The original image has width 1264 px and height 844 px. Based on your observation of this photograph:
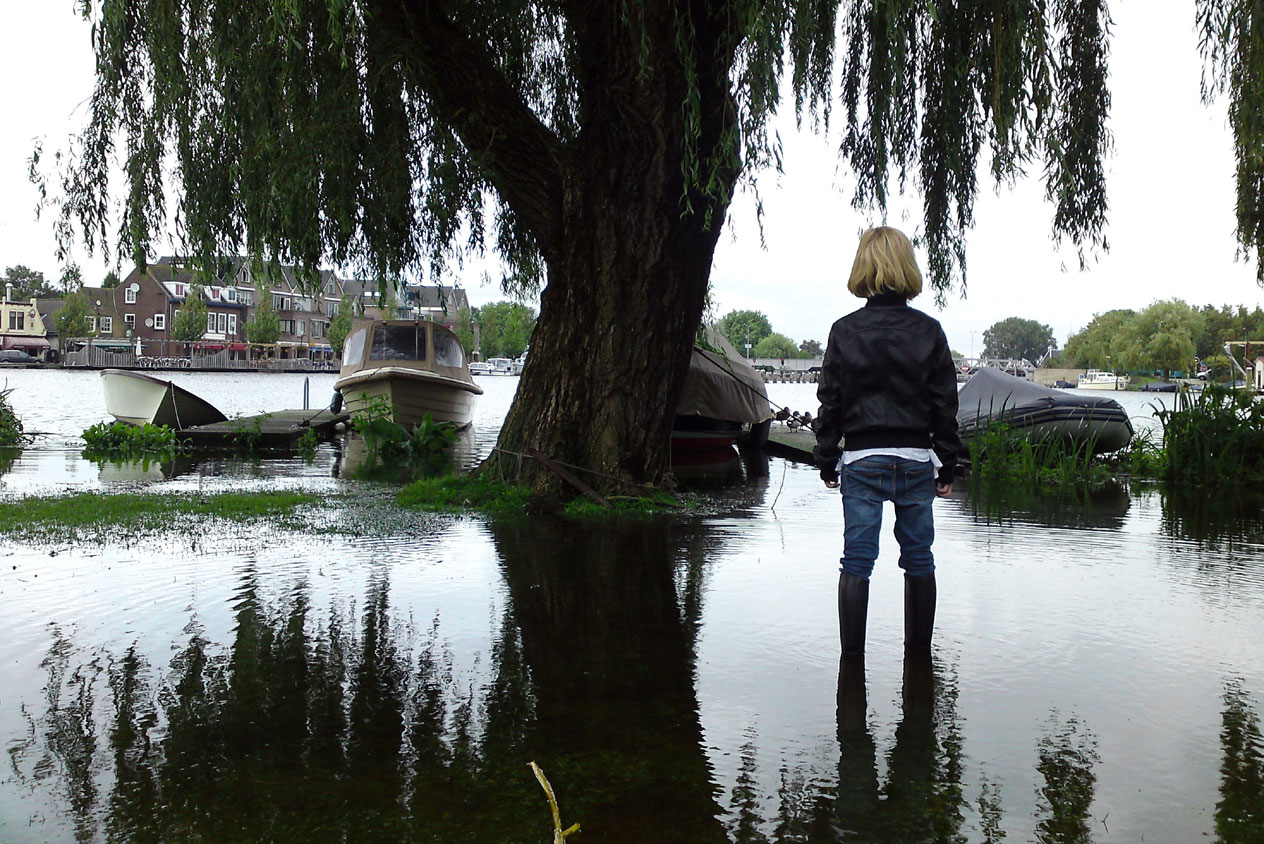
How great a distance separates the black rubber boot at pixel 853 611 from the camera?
4.59m

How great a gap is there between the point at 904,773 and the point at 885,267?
86.7 inches

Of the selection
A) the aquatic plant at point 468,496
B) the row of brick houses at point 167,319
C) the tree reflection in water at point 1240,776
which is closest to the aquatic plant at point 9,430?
the aquatic plant at point 468,496

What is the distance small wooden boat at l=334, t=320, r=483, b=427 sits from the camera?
71.1ft

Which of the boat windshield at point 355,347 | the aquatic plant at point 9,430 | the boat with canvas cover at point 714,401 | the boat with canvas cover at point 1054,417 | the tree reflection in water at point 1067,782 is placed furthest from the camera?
the boat windshield at point 355,347

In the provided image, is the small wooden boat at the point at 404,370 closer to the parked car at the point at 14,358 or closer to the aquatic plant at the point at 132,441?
the aquatic plant at the point at 132,441

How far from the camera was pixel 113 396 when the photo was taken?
2114 centimetres

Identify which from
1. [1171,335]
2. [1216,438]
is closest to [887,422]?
[1216,438]

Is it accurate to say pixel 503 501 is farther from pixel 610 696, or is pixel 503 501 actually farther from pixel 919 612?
pixel 610 696

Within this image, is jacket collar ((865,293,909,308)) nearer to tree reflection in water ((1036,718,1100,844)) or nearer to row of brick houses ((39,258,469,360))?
tree reflection in water ((1036,718,1100,844))

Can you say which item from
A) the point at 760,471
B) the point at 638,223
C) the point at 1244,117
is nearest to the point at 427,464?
the point at 760,471

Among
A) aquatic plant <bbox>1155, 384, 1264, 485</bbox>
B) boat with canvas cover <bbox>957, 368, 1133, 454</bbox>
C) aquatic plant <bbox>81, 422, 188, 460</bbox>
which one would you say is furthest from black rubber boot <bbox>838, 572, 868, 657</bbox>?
aquatic plant <bbox>81, 422, 188, 460</bbox>

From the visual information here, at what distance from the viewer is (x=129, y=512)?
8.91 metres

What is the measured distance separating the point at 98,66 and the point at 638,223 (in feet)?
17.8

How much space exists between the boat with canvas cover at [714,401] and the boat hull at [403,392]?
245 inches
